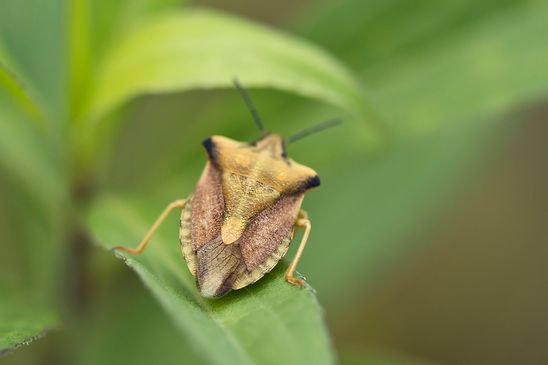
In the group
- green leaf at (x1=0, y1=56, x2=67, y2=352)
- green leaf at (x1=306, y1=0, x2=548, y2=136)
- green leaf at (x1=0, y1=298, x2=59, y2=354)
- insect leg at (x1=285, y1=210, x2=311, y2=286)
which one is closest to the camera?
green leaf at (x1=0, y1=298, x2=59, y2=354)

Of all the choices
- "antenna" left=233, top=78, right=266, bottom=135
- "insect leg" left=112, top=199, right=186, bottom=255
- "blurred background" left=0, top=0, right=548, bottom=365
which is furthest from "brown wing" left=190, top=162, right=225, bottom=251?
"antenna" left=233, top=78, right=266, bottom=135

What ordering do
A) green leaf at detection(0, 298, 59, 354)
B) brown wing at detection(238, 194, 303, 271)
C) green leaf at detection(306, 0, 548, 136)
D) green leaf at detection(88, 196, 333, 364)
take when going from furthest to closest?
green leaf at detection(306, 0, 548, 136) < brown wing at detection(238, 194, 303, 271) < green leaf at detection(0, 298, 59, 354) < green leaf at detection(88, 196, 333, 364)

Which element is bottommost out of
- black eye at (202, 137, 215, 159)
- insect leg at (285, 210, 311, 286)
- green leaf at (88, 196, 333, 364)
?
green leaf at (88, 196, 333, 364)

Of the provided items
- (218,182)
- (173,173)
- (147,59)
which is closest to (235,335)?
(218,182)

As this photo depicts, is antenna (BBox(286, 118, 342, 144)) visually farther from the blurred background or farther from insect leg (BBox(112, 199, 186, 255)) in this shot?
insect leg (BBox(112, 199, 186, 255))

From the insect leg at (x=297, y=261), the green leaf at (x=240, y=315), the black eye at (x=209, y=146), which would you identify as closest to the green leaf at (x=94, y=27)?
the black eye at (x=209, y=146)

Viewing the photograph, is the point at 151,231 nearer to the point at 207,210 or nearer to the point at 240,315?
the point at 207,210

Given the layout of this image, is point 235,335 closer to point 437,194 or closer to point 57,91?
point 57,91

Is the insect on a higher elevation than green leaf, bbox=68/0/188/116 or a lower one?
lower
